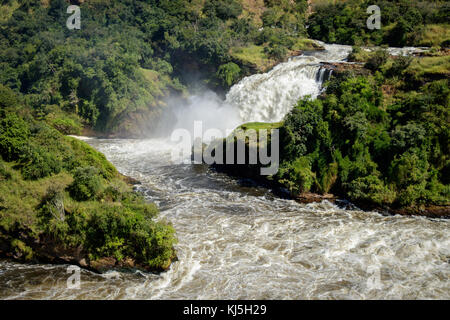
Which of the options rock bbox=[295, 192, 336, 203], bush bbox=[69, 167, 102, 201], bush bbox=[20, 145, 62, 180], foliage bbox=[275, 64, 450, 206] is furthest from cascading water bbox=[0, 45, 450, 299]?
bush bbox=[20, 145, 62, 180]

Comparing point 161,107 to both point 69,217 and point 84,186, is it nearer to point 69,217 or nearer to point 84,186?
point 84,186

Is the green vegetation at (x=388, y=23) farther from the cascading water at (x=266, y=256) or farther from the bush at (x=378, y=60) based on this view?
the cascading water at (x=266, y=256)

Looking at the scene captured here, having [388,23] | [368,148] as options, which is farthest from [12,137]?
[388,23]

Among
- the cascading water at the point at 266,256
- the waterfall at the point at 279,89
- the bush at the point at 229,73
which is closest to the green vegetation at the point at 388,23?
the waterfall at the point at 279,89

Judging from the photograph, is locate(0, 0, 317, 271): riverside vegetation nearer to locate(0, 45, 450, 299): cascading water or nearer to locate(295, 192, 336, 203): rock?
locate(0, 45, 450, 299): cascading water
